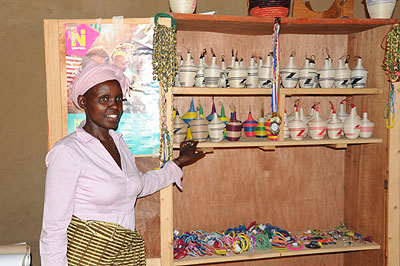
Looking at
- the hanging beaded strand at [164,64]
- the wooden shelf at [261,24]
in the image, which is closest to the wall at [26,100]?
the wooden shelf at [261,24]

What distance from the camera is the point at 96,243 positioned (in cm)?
166

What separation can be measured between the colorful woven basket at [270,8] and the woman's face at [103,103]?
0.94 metres

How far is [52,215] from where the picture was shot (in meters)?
1.51

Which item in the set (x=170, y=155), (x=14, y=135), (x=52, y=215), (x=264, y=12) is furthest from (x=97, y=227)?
(x=264, y=12)

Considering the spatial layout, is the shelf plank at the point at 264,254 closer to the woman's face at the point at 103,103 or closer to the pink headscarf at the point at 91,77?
the woman's face at the point at 103,103

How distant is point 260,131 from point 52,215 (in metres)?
1.29

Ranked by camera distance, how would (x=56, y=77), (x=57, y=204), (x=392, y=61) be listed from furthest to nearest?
(x=392, y=61), (x=56, y=77), (x=57, y=204)

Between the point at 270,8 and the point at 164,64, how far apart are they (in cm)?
69

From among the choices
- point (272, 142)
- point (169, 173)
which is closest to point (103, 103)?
point (169, 173)

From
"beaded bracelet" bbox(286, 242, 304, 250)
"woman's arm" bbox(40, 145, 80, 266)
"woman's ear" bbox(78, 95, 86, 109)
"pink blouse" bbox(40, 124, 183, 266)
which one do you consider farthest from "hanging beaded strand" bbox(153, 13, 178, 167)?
"beaded bracelet" bbox(286, 242, 304, 250)

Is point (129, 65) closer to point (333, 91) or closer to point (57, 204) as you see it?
point (57, 204)

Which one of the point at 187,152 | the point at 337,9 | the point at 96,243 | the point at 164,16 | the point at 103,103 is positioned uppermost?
the point at 337,9

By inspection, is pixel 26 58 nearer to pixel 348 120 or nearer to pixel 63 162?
pixel 63 162

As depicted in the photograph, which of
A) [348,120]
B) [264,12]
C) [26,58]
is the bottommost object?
[348,120]
